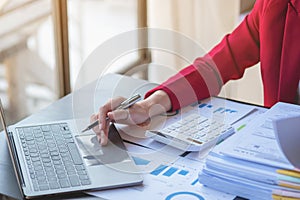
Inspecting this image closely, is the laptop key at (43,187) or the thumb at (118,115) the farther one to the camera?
the thumb at (118,115)

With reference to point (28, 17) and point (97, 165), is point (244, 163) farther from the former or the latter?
point (28, 17)

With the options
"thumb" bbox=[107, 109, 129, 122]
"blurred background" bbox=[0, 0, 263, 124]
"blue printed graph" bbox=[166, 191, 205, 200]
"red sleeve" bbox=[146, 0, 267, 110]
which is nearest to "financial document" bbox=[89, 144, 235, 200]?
"blue printed graph" bbox=[166, 191, 205, 200]

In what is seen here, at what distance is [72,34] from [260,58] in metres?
1.22

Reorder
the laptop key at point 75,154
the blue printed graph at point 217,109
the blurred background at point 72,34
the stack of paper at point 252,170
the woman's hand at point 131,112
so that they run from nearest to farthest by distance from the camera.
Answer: the stack of paper at point 252,170 → the laptop key at point 75,154 → the woman's hand at point 131,112 → the blue printed graph at point 217,109 → the blurred background at point 72,34

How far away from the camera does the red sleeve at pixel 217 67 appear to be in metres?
1.45

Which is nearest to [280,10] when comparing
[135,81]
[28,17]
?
[135,81]

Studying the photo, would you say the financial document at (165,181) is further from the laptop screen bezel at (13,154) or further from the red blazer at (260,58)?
the red blazer at (260,58)

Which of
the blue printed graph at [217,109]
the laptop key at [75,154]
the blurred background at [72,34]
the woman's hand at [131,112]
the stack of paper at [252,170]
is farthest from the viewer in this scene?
the blurred background at [72,34]

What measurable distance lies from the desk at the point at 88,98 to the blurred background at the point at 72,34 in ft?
1.66

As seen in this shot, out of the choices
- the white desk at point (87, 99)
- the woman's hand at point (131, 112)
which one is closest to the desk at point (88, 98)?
the white desk at point (87, 99)

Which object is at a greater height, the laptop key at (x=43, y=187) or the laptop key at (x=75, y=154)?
the laptop key at (x=75, y=154)

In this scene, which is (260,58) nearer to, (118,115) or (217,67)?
(217,67)

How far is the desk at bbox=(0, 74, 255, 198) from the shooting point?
4.63 ft

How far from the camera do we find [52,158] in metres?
1.18
